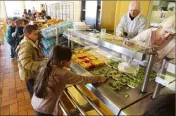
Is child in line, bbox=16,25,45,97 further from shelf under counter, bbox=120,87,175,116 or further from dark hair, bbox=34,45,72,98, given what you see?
shelf under counter, bbox=120,87,175,116

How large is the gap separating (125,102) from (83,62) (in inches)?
26.2

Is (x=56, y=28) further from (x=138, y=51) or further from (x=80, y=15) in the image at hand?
(x=80, y=15)

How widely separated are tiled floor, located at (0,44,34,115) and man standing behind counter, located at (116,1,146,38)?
1722mm

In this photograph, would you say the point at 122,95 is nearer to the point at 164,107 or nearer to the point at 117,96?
the point at 117,96

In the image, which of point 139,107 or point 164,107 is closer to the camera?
point 164,107

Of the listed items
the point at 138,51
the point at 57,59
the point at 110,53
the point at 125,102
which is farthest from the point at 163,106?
the point at 110,53

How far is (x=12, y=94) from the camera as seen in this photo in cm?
232

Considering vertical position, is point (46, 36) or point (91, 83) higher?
point (46, 36)

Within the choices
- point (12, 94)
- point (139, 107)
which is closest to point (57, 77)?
point (139, 107)

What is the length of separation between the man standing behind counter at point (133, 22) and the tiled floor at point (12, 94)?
5.65ft

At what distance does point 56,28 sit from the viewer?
2377 mm

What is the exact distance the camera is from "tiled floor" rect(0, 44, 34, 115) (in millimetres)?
1984

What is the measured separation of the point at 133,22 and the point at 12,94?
221 cm

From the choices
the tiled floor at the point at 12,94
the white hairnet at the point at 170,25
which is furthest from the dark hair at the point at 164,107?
the tiled floor at the point at 12,94
